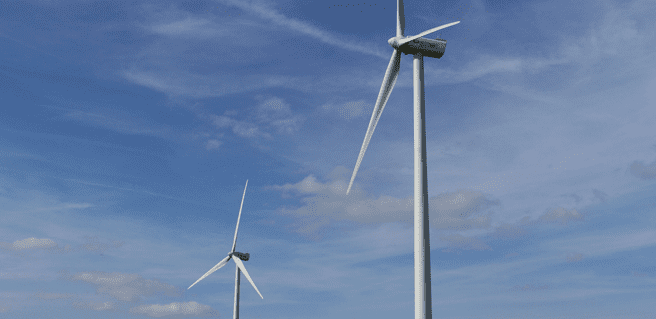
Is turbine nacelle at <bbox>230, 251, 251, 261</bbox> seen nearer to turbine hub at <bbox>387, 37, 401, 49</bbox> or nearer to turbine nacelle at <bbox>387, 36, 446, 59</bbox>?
turbine hub at <bbox>387, 37, 401, 49</bbox>

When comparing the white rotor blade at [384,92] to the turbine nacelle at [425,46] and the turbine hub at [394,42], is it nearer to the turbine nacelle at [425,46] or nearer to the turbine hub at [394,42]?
the turbine hub at [394,42]

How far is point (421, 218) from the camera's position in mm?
36969

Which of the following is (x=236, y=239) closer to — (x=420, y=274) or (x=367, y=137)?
(x=367, y=137)

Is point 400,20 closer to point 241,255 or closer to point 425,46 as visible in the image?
point 425,46

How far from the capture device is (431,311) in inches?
1384

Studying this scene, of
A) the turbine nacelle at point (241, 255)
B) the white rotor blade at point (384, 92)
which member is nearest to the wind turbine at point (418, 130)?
the white rotor blade at point (384, 92)

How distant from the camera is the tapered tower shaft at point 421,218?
35.1m

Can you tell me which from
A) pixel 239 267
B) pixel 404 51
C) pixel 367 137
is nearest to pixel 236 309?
pixel 239 267

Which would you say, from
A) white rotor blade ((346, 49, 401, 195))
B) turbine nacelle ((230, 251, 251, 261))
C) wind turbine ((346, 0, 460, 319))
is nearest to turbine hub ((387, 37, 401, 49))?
wind turbine ((346, 0, 460, 319))

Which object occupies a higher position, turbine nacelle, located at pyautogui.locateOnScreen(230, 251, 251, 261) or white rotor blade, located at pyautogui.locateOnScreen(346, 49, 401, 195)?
white rotor blade, located at pyautogui.locateOnScreen(346, 49, 401, 195)

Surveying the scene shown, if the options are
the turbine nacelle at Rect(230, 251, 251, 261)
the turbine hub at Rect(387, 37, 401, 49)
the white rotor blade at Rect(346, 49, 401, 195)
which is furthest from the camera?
the turbine nacelle at Rect(230, 251, 251, 261)

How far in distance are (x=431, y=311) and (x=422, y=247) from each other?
4.08 metres

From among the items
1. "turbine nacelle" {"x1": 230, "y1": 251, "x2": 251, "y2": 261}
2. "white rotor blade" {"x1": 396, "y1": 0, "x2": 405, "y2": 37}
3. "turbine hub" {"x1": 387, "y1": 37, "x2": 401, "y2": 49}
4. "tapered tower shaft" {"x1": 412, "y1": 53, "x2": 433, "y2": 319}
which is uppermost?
"white rotor blade" {"x1": 396, "y1": 0, "x2": 405, "y2": 37}

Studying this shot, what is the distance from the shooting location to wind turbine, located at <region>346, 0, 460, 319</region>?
35438 mm
